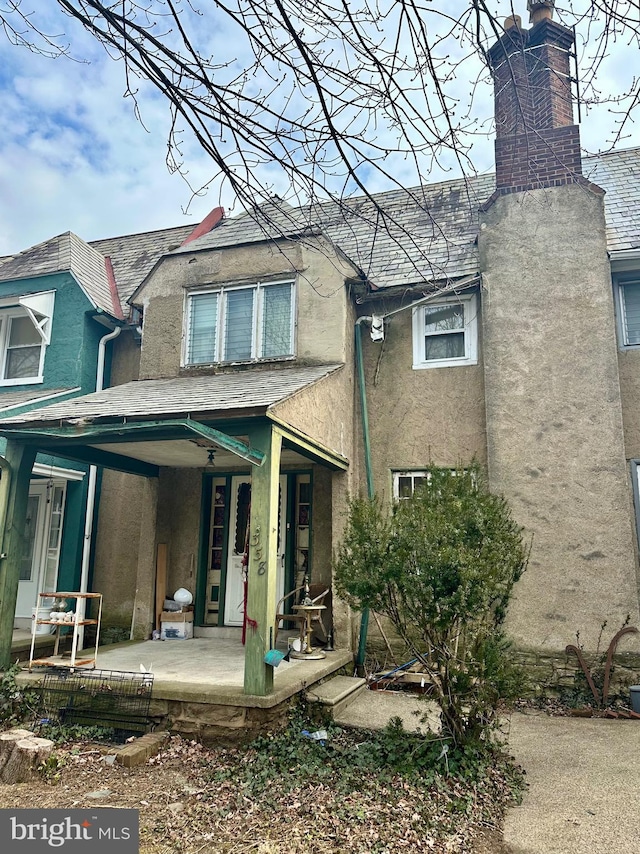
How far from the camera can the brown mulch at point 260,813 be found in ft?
14.1

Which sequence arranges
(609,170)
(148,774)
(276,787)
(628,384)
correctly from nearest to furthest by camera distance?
(276,787)
(148,774)
(628,384)
(609,170)

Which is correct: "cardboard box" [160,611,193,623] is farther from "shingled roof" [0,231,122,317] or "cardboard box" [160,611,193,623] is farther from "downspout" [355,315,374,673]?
"shingled roof" [0,231,122,317]

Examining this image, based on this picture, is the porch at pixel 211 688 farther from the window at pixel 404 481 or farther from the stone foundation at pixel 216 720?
the window at pixel 404 481

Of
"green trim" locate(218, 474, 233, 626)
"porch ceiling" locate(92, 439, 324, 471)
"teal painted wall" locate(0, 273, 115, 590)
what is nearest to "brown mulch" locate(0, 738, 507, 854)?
"porch ceiling" locate(92, 439, 324, 471)

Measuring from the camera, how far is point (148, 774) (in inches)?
222

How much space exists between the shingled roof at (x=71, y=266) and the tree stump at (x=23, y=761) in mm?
7527

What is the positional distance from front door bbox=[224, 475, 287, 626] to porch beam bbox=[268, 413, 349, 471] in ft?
4.34

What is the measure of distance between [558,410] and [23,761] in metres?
7.53

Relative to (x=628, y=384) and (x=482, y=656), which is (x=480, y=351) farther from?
(x=482, y=656)

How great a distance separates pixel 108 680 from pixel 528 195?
874cm

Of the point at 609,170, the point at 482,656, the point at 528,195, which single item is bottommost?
the point at 482,656

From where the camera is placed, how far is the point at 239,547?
998 centimetres

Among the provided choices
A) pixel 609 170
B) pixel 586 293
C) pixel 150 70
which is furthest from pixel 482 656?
pixel 609 170

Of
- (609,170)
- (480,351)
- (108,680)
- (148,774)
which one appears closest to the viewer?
(148,774)
